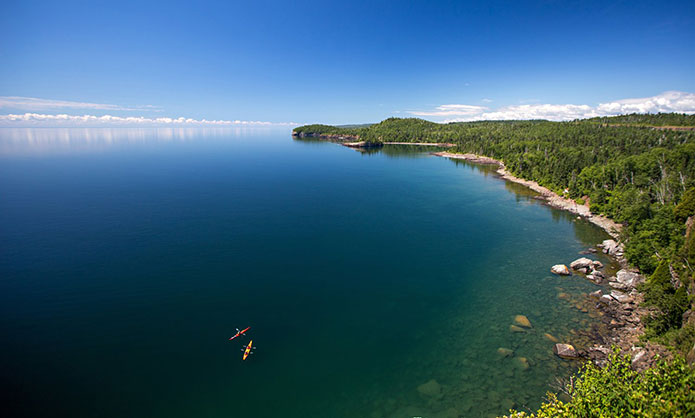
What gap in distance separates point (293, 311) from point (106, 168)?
126474 millimetres

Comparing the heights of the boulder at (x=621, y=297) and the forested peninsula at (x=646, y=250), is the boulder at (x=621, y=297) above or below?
below

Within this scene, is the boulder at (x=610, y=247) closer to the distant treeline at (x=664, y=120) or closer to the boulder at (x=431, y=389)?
the boulder at (x=431, y=389)

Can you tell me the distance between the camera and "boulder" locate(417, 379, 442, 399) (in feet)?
77.8

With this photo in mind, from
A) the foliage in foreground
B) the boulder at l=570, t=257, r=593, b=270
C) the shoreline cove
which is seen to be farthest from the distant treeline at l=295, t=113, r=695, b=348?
the foliage in foreground

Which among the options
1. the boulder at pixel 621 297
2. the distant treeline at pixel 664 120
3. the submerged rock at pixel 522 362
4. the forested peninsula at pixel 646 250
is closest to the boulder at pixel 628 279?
the forested peninsula at pixel 646 250

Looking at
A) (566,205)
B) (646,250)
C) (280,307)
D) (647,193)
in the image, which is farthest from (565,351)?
(566,205)

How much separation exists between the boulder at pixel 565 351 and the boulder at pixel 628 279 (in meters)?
16.6

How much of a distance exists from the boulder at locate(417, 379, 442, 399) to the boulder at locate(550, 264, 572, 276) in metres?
27.8

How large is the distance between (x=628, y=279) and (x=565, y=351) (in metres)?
18.9

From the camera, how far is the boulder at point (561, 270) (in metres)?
40.6

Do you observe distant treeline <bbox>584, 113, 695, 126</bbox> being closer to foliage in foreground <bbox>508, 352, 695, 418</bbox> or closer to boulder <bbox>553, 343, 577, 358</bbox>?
boulder <bbox>553, 343, 577, 358</bbox>

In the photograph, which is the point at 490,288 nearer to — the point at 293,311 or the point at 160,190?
the point at 293,311

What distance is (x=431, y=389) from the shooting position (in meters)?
24.2

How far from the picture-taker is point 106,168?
4606 inches
